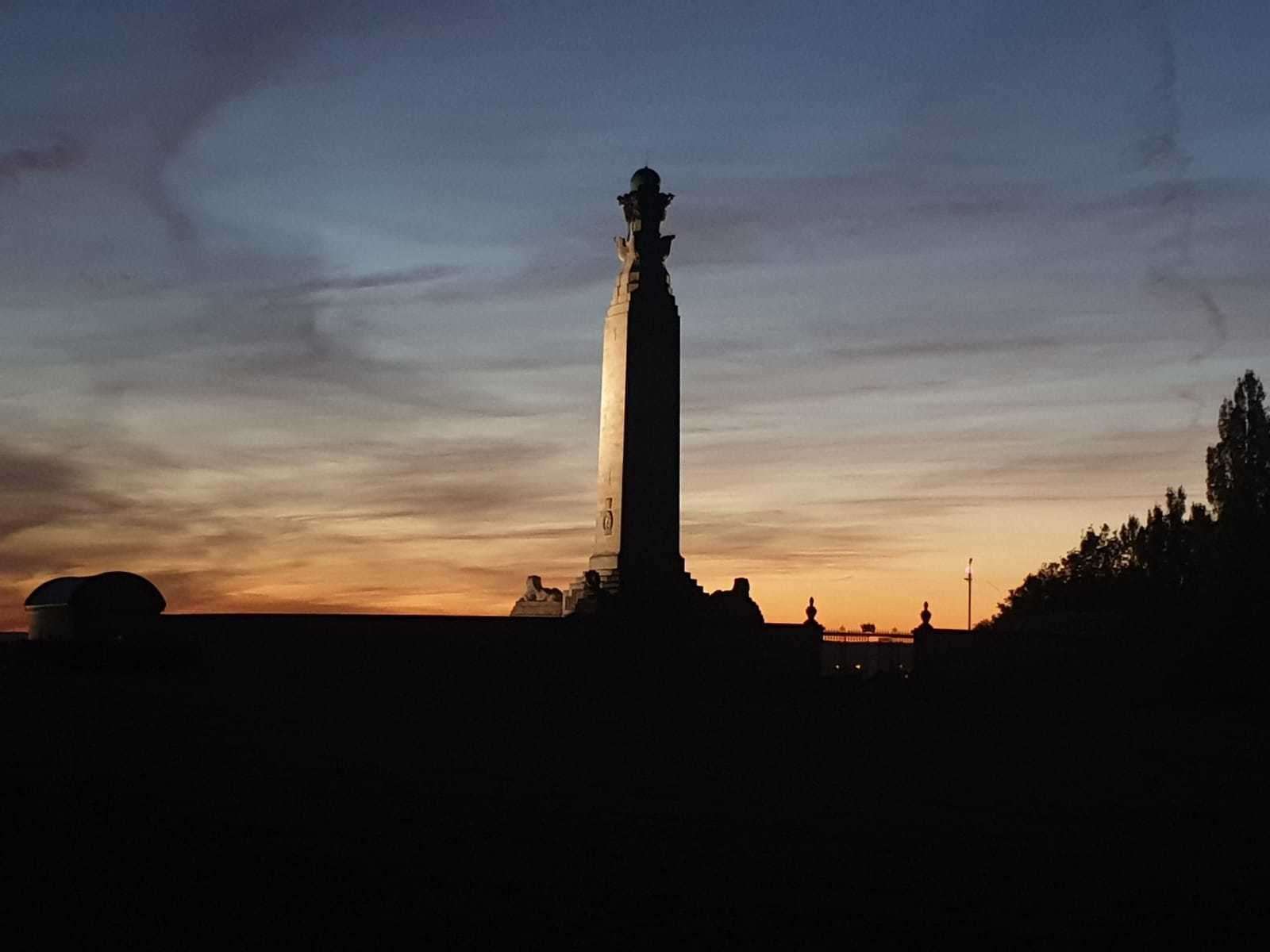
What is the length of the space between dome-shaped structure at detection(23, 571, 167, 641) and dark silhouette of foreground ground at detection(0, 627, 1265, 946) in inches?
204

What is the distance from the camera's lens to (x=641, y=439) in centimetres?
4916

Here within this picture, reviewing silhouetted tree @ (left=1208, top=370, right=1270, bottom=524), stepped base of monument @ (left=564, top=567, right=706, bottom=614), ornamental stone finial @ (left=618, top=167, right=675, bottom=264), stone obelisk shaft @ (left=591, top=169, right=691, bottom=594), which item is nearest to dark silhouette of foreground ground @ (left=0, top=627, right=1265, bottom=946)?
stepped base of monument @ (left=564, top=567, right=706, bottom=614)

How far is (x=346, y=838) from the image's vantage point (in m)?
17.1

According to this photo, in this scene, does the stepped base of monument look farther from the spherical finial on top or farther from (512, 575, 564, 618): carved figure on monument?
the spherical finial on top

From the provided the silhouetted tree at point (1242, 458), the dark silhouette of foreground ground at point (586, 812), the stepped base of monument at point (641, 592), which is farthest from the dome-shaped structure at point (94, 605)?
the silhouetted tree at point (1242, 458)

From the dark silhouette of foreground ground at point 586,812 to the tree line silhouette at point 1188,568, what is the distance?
682cm

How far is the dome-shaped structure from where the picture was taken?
41.0 meters

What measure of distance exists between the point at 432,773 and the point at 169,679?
1292 cm

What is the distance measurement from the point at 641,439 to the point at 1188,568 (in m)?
28.1

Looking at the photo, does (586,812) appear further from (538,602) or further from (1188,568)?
(1188,568)

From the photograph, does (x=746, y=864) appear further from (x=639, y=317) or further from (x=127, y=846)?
(x=639, y=317)

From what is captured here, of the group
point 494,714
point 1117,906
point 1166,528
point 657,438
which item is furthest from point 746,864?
point 1166,528

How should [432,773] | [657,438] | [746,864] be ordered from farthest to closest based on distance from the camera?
[657,438], [432,773], [746,864]

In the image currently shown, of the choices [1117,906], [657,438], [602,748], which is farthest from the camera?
[657,438]
